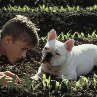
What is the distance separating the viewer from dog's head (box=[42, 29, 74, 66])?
6.52 metres

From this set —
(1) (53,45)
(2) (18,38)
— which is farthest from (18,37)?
(1) (53,45)

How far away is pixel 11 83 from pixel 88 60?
2398 mm

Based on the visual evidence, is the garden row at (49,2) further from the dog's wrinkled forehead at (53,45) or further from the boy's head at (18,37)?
the boy's head at (18,37)

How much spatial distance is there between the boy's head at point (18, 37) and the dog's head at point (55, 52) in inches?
32.1

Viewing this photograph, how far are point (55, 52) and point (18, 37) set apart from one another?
1.02 meters

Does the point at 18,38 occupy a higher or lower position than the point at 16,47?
higher

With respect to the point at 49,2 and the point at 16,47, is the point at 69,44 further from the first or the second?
the point at 49,2

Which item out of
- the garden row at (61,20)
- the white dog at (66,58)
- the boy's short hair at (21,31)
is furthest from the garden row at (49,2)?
the boy's short hair at (21,31)

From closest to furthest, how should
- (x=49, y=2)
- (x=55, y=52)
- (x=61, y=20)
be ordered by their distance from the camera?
(x=55, y=52) → (x=61, y=20) → (x=49, y=2)

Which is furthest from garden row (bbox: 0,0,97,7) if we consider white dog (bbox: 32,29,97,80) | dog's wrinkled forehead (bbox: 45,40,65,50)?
dog's wrinkled forehead (bbox: 45,40,65,50)

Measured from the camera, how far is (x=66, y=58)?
264 inches

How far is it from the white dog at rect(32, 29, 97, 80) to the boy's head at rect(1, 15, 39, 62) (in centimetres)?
84

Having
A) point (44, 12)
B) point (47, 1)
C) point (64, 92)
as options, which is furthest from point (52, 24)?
point (64, 92)

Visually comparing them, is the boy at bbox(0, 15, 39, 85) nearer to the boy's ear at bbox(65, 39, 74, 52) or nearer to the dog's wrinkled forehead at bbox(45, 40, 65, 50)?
the dog's wrinkled forehead at bbox(45, 40, 65, 50)
